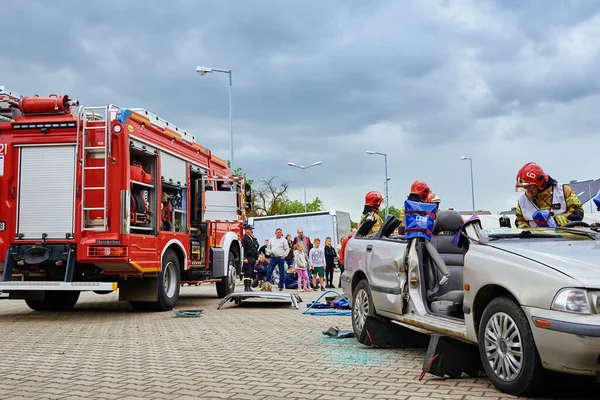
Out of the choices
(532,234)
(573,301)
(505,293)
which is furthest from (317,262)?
(573,301)

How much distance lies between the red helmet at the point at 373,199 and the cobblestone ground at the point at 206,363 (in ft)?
6.13

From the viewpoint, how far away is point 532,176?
7629 millimetres

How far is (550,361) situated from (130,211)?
8047 millimetres

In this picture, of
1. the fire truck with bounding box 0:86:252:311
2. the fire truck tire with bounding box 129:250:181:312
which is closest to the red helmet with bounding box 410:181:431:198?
the fire truck with bounding box 0:86:252:311

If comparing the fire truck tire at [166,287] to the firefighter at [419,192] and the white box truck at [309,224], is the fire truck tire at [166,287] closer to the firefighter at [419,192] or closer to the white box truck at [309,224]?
the firefighter at [419,192]

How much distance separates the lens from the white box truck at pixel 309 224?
26825 mm

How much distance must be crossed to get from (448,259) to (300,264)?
42.4 feet

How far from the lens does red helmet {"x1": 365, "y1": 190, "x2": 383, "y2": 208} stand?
925cm

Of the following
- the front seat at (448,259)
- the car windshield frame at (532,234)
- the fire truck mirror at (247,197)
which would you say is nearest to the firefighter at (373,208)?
the front seat at (448,259)

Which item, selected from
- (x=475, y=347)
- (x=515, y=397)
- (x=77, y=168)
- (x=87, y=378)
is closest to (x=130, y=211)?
(x=77, y=168)

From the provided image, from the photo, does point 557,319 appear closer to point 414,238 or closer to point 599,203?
point 414,238

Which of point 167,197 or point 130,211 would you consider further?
point 167,197

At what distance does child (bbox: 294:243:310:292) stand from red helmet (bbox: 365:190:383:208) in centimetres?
1058

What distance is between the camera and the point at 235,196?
1530 cm
